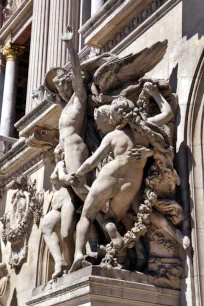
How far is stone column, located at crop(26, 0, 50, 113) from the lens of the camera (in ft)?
57.7

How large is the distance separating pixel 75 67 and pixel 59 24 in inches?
344

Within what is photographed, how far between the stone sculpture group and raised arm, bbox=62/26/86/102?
0.6 inches

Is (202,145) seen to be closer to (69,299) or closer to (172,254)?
(172,254)

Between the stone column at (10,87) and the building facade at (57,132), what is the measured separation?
2895mm

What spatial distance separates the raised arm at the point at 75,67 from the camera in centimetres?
882

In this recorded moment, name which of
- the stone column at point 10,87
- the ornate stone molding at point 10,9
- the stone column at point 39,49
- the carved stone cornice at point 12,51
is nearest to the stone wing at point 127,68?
the stone column at point 39,49

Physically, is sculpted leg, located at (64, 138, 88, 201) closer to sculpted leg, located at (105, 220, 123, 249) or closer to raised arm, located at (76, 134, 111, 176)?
raised arm, located at (76, 134, 111, 176)

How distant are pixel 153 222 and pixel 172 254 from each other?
495 millimetres

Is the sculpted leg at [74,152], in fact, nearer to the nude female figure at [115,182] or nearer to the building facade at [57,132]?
the nude female figure at [115,182]

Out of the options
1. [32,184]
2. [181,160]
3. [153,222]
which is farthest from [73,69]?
[32,184]

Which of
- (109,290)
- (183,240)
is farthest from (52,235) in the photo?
(183,240)

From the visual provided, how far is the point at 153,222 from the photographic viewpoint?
7.73 metres

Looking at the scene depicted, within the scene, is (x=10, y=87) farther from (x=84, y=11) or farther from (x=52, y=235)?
(x=52, y=235)

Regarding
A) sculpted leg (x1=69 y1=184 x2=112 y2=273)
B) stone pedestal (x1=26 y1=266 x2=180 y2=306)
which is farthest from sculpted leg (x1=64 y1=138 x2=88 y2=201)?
stone pedestal (x1=26 y1=266 x2=180 y2=306)
